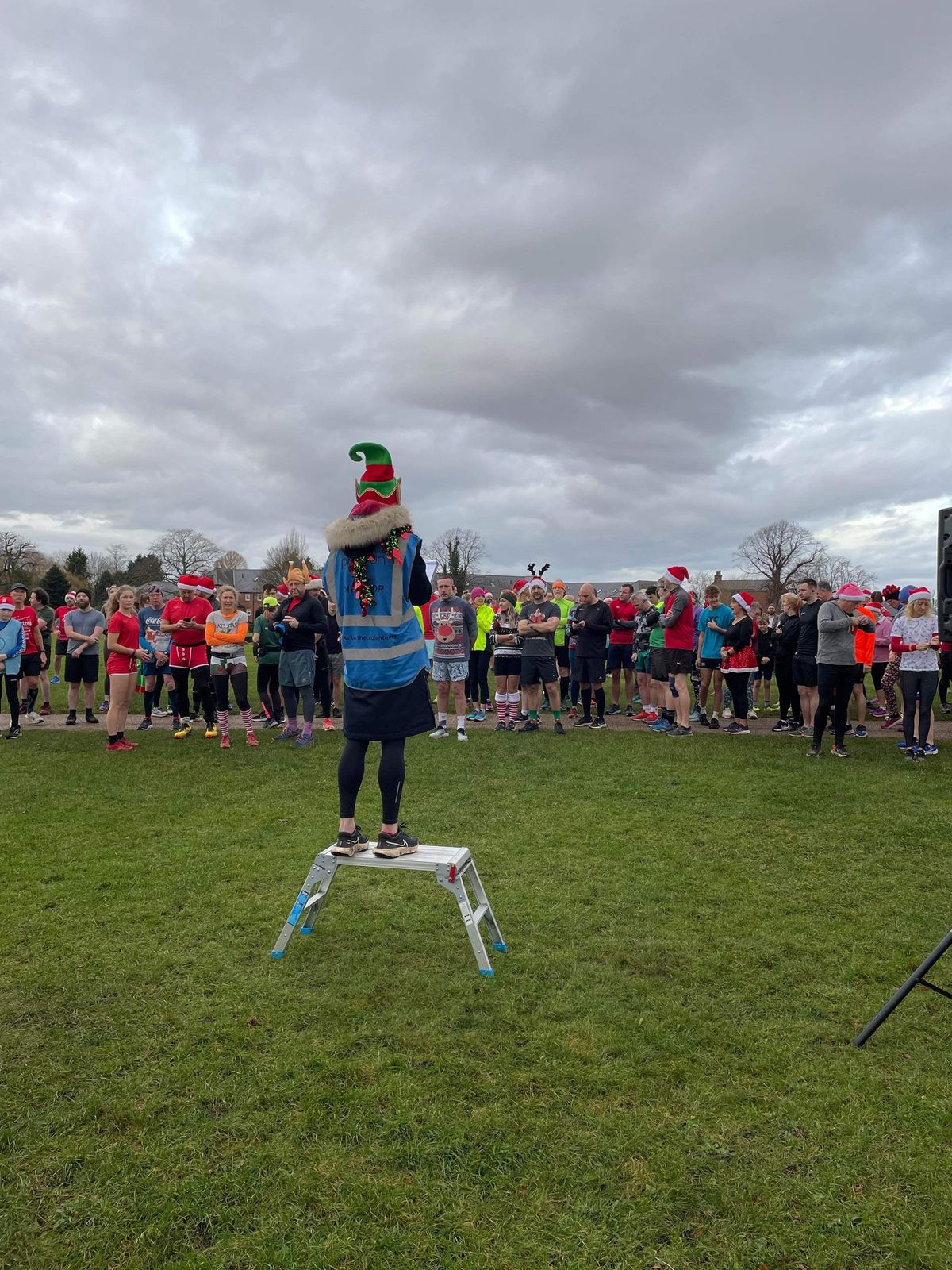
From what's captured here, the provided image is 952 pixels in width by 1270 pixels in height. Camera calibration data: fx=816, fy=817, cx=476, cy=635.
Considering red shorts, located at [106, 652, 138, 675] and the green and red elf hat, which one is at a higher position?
the green and red elf hat

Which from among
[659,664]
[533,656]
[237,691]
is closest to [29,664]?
[237,691]

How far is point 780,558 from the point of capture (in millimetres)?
69875

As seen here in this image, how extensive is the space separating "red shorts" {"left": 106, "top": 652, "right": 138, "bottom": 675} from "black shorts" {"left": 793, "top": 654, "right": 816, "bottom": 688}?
850cm

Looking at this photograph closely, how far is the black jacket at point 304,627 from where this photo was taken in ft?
33.5

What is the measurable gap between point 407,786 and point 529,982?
4.25 meters

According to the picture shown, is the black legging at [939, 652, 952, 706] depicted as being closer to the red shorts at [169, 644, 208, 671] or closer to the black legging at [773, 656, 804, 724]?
the black legging at [773, 656, 804, 724]

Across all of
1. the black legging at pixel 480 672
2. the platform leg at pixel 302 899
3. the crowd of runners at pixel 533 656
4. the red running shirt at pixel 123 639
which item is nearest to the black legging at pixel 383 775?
the platform leg at pixel 302 899

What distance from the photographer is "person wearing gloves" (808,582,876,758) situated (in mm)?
9188

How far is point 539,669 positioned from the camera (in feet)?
37.7

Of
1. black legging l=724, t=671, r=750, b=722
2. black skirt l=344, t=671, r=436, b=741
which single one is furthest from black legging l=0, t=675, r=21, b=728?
black legging l=724, t=671, r=750, b=722

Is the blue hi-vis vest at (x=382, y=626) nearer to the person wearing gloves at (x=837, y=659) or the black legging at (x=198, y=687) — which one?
the person wearing gloves at (x=837, y=659)

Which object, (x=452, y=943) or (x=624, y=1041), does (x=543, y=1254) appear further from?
(x=452, y=943)

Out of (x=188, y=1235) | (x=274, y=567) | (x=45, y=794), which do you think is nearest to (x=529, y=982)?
(x=188, y=1235)

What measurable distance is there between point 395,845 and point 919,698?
24.2 ft
